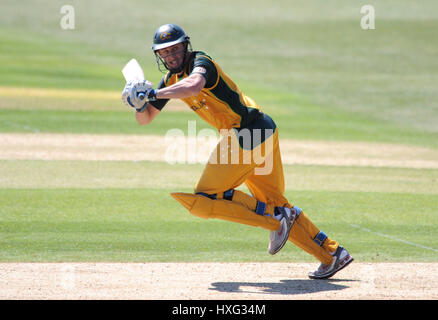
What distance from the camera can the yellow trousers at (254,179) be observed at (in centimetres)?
652

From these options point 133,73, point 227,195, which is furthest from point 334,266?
point 133,73

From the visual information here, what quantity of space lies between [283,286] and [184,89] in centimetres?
199

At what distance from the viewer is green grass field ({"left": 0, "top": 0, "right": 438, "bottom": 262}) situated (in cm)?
873

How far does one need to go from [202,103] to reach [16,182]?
21.2 ft

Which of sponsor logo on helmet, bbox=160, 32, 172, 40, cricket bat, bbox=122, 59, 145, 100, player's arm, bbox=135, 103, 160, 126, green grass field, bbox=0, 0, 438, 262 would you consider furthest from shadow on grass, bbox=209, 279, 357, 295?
sponsor logo on helmet, bbox=160, 32, 172, 40

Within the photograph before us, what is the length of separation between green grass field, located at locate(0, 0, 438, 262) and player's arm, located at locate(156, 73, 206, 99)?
86.1 inches

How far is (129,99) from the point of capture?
6.18 meters

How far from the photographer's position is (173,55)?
21.6 feet

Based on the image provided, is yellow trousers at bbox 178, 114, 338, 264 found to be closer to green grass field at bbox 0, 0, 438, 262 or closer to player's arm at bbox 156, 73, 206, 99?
player's arm at bbox 156, 73, 206, 99

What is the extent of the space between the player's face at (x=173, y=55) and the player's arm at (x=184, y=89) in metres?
0.48

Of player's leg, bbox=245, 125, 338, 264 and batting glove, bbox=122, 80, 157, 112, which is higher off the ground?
batting glove, bbox=122, 80, 157, 112

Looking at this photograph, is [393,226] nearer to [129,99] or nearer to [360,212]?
[360,212]

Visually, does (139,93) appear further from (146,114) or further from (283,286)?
(283,286)

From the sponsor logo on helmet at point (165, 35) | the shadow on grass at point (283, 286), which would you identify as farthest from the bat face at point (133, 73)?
the shadow on grass at point (283, 286)
